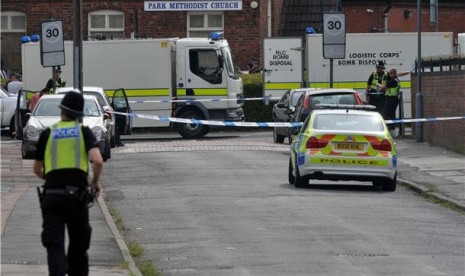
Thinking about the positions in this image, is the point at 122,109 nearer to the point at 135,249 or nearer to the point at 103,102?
the point at 103,102

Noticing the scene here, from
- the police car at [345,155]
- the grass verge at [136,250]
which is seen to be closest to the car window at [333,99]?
the police car at [345,155]

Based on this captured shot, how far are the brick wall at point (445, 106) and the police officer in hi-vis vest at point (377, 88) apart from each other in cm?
→ 93

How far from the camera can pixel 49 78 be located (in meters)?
38.2

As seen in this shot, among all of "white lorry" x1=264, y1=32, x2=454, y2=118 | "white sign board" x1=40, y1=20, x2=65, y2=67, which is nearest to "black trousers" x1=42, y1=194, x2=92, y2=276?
"white sign board" x1=40, y1=20, x2=65, y2=67

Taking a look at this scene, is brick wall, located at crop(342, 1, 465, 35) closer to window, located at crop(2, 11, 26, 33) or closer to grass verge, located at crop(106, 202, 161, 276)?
window, located at crop(2, 11, 26, 33)

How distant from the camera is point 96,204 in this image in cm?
1933

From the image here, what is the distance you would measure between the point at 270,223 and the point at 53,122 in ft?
36.6

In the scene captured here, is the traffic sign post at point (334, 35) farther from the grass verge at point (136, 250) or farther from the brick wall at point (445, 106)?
the grass verge at point (136, 250)

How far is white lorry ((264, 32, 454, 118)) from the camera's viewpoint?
4003 cm

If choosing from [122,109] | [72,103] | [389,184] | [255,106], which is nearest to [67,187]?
[72,103]

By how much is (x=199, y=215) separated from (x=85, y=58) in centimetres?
2065

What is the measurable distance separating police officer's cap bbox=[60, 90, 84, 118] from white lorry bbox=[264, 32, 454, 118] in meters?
29.2

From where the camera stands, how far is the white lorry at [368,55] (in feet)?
131

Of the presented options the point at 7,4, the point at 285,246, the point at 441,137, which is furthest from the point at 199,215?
the point at 7,4
